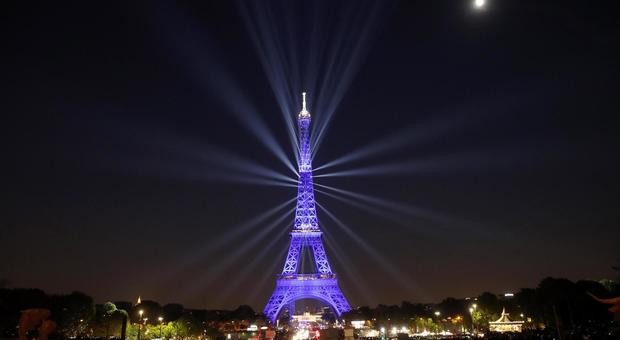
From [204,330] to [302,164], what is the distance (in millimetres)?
44310

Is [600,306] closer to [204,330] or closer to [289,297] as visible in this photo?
[289,297]

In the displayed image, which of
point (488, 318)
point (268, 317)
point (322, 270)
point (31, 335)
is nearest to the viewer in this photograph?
point (31, 335)

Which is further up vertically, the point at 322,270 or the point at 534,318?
the point at 322,270

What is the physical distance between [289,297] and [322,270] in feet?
31.9

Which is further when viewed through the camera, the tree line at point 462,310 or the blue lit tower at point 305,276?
the blue lit tower at point 305,276

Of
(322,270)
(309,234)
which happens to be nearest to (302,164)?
(309,234)

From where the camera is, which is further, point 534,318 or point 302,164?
point 302,164

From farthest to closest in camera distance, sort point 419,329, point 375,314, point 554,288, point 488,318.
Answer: point 375,314 < point 419,329 < point 488,318 < point 554,288

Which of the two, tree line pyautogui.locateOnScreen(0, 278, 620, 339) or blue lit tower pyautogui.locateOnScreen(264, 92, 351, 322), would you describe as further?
blue lit tower pyautogui.locateOnScreen(264, 92, 351, 322)

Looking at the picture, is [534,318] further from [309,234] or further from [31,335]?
[31,335]

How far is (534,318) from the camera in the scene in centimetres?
7244

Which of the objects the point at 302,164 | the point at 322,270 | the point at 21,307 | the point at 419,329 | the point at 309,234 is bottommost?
the point at 419,329

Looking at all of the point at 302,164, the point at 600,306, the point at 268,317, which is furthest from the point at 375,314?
the point at 600,306

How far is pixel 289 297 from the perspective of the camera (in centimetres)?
10238
